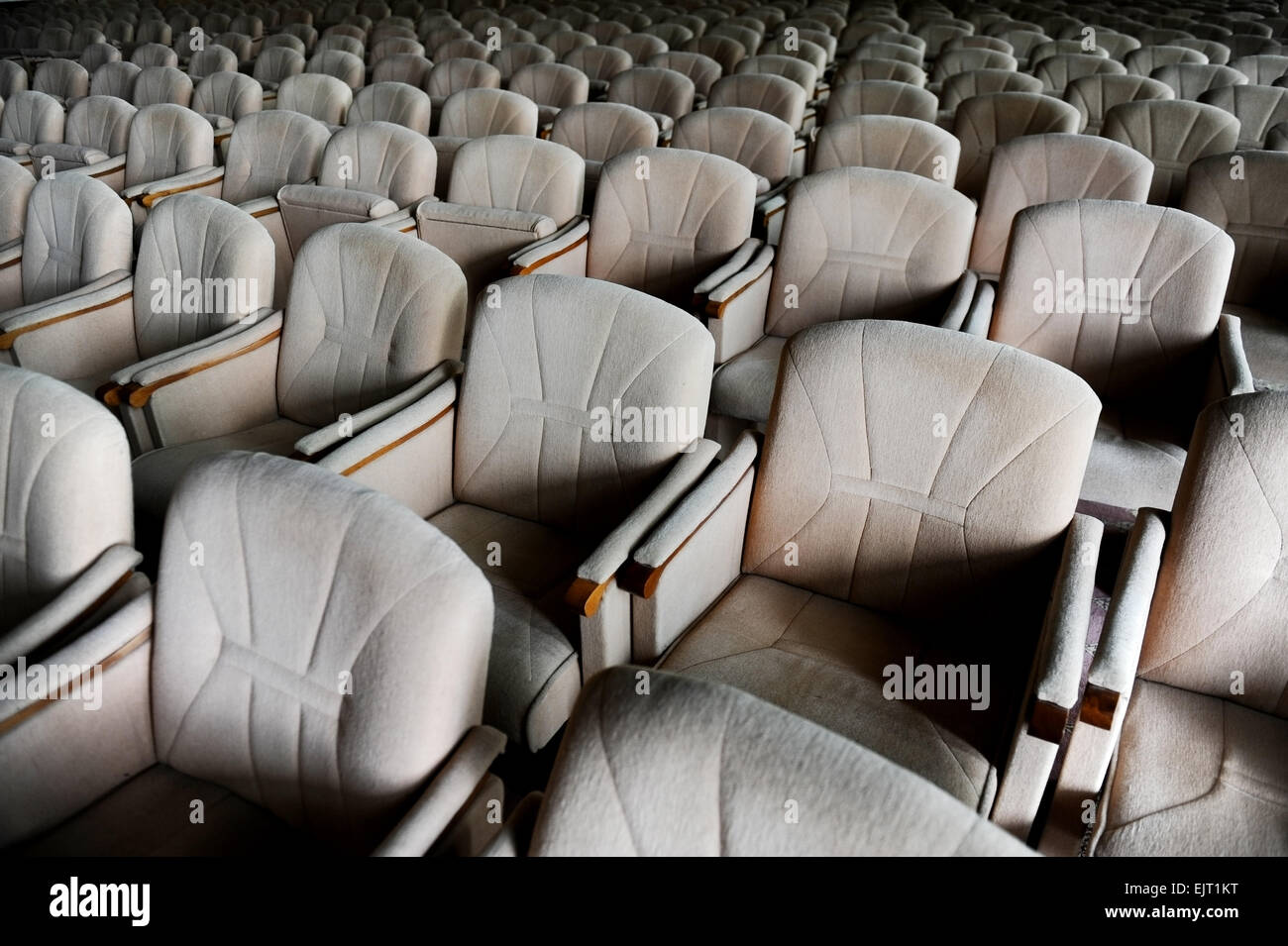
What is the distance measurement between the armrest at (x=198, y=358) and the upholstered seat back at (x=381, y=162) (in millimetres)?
1132

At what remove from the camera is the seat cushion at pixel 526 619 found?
1371 mm

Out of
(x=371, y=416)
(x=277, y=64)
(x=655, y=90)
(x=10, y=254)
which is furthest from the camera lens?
(x=277, y=64)

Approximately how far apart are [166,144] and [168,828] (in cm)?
330

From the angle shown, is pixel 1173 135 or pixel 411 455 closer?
pixel 411 455

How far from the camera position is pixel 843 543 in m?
1.51

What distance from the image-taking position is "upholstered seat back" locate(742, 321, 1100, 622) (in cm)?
135

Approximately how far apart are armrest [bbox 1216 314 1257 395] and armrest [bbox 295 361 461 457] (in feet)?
5.01

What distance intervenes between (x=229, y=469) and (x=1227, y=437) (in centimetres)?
132

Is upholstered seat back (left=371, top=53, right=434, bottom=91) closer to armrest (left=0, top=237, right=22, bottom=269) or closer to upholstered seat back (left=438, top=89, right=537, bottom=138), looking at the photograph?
upholstered seat back (left=438, top=89, right=537, bottom=138)

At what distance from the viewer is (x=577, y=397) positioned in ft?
5.43

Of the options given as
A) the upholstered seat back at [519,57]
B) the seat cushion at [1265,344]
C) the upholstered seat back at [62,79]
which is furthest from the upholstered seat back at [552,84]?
the seat cushion at [1265,344]

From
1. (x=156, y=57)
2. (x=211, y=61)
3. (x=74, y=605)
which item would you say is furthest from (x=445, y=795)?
(x=156, y=57)

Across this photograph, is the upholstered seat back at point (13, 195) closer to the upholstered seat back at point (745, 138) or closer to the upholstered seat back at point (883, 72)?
the upholstered seat back at point (745, 138)

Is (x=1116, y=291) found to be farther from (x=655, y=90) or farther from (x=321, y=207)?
(x=655, y=90)
